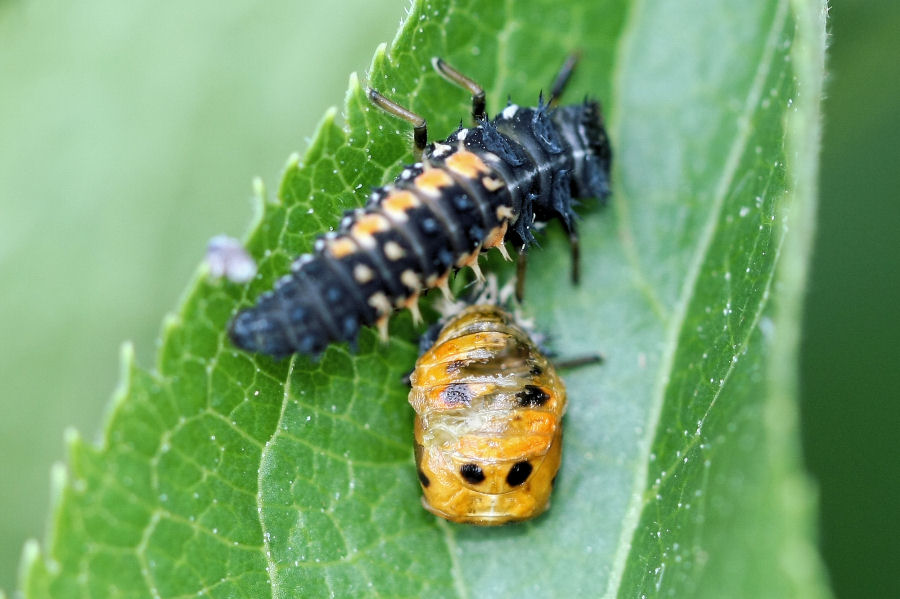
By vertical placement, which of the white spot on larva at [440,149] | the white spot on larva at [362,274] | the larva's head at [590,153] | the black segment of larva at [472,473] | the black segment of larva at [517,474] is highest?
the white spot on larva at [440,149]

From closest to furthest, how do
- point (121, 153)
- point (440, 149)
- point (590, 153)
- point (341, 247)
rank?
point (341, 247) < point (440, 149) < point (590, 153) < point (121, 153)

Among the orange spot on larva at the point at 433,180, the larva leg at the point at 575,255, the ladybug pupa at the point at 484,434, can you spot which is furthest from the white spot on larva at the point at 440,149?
the ladybug pupa at the point at 484,434

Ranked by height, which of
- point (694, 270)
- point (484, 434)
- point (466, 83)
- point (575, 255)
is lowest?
point (484, 434)

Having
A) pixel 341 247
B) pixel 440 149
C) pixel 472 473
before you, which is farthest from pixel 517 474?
pixel 440 149

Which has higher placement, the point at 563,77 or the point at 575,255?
the point at 563,77

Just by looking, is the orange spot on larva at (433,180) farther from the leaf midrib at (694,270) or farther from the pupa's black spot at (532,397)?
the leaf midrib at (694,270)

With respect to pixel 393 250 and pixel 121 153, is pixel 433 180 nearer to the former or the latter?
pixel 393 250
